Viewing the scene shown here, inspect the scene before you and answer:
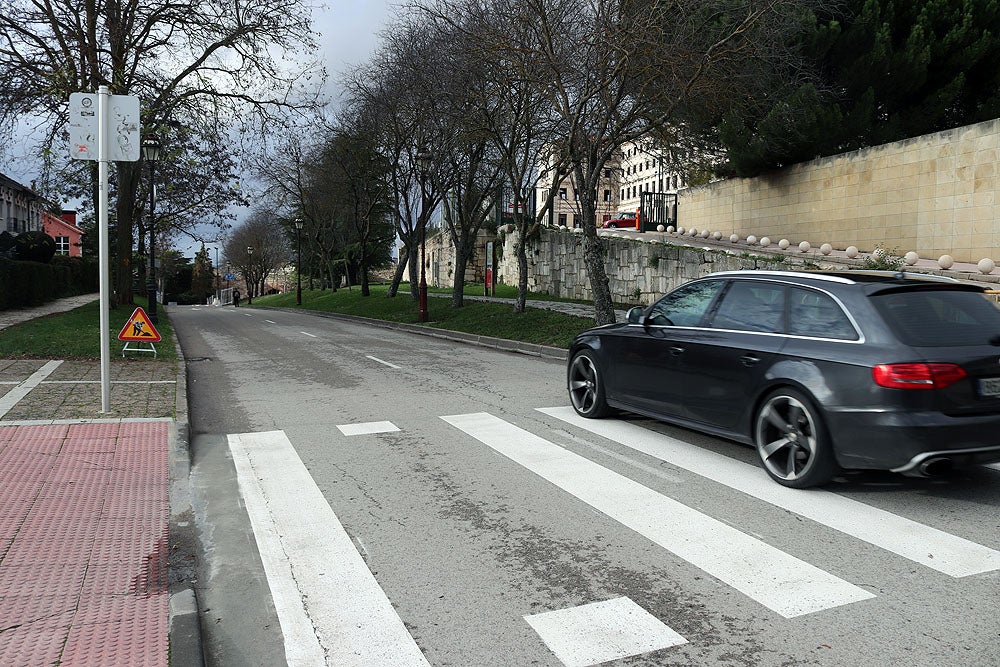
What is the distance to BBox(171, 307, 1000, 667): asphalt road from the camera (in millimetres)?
3199

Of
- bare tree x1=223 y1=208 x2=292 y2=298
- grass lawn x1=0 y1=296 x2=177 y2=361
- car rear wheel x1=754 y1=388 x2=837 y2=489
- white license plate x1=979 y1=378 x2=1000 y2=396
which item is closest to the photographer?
white license plate x1=979 y1=378 x2=1000 y2=396

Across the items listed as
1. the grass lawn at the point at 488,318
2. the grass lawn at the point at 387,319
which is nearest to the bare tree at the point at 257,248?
the grass lawn at the point at 488,318

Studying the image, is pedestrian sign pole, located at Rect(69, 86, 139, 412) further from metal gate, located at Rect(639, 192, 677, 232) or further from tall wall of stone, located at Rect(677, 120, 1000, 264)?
metal gate, located at Rect(639, 192, 677, 232)

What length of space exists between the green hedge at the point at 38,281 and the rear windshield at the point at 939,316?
25698 mm

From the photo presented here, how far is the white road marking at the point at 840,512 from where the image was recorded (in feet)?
13.3

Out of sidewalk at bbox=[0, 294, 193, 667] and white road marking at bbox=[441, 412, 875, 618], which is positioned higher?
white road marking at bbox=[441, 412, 875, 618]

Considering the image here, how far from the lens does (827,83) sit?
933 inches

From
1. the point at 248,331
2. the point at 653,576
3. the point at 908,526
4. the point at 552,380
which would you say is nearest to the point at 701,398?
the point at 908,526

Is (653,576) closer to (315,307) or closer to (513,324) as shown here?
(513,324)

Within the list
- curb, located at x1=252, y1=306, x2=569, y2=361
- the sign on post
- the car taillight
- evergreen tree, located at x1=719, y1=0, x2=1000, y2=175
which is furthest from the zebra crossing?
evergreen tree, located at x1=719, y1=0, x2=1000, y2=175

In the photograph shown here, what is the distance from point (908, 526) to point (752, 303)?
2.11 metres

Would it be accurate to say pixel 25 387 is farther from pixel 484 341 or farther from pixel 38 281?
pixel 38 281

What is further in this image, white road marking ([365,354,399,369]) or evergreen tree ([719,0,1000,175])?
evergreen tree ([719,0,1000,175])

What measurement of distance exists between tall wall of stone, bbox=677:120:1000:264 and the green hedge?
25.3 metres
